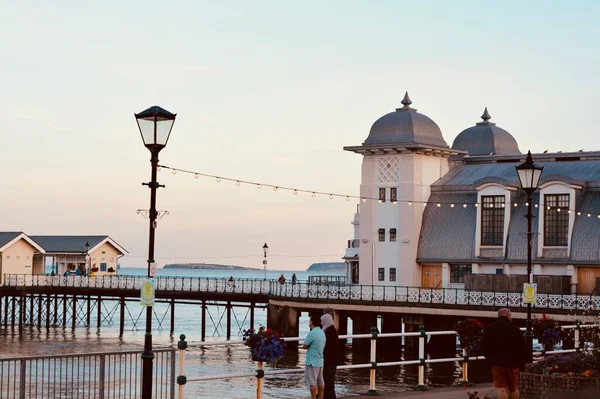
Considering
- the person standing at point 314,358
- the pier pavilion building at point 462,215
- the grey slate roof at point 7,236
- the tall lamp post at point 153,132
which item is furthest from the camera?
the grey slate roof at point 7,236

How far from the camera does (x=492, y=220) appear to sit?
6272 centimetres

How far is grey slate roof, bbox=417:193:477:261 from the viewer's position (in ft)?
208

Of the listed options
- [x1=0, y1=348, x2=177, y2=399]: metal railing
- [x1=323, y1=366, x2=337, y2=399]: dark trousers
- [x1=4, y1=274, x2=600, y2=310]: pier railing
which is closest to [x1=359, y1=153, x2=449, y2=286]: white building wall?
[x1=4, y1=274, x2=600, y2=310]: pier railing

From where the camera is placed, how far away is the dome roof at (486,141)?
7888cm

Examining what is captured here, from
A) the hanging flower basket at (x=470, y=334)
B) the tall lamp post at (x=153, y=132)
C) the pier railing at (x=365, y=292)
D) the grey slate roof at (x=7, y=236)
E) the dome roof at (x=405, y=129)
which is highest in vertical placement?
the dome roof at (x=405, y=129)

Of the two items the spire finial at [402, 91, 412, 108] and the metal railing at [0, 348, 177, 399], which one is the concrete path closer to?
the metal railing at [0, 348, 177, 399]

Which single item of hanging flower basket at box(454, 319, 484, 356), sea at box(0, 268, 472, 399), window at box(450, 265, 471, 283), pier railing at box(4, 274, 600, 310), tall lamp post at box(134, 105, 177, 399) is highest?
tall lamp post at box(134, 105, 177, 399)

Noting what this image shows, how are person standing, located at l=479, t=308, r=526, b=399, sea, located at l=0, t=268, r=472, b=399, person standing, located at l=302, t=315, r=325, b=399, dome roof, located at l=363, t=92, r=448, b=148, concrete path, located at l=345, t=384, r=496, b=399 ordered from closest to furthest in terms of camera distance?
person standing, located at l=479, t=308, r=526, b=399 → person standing, located at l=302, t=315, r=325, b=399 → concrete path, located at l=345, t=384, r=496, b=399 → sea, located at l=0, t=268, r=472, b=399 → dome roof, located at l=363, t=92, r=448, b=148

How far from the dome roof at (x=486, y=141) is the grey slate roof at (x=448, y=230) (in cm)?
1409

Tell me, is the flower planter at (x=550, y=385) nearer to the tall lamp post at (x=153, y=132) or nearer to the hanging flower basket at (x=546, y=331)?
the hanging flower basket at (x=546, y=331)

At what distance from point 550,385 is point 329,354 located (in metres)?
4.04

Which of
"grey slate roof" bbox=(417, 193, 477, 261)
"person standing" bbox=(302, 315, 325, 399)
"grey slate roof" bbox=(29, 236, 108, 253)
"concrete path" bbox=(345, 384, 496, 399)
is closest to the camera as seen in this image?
"person standing" bbox=(302, 315, 325, 399)

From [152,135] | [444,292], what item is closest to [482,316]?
[444,292]

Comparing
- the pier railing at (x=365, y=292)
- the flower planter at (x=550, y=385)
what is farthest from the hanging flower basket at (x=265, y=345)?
the pier railing at (x=365, y=292)
